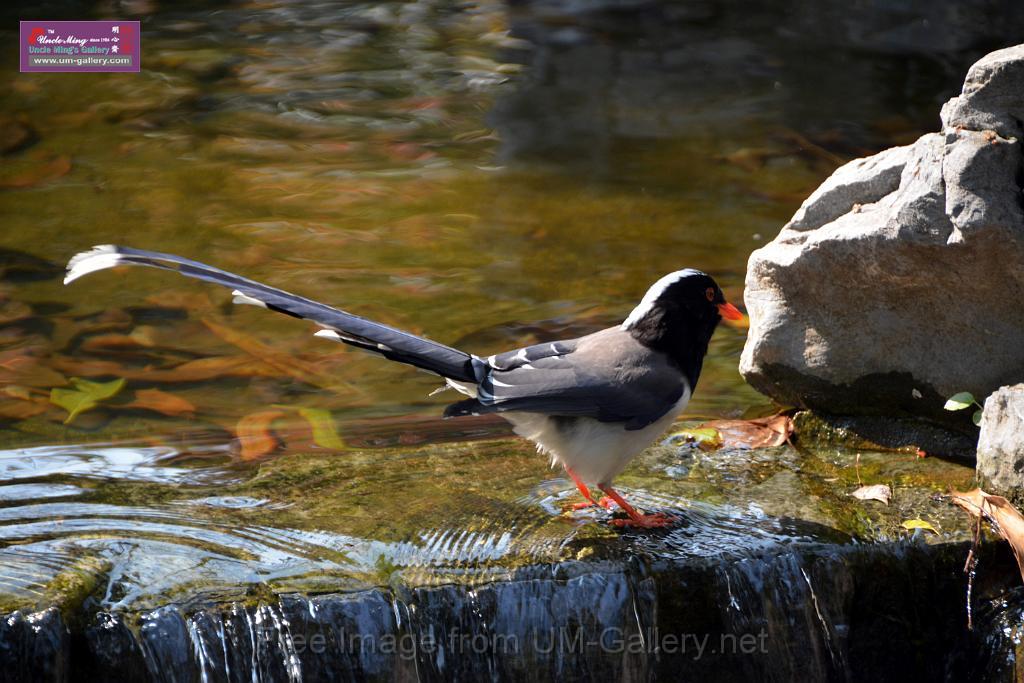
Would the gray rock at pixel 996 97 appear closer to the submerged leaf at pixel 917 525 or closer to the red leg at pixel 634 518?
the submerged leaf at pixel 917 525

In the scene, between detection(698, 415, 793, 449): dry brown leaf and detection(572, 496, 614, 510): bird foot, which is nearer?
detection(572, 496, 614, 510): bird foot

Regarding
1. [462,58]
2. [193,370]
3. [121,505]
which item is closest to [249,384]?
[193,370]

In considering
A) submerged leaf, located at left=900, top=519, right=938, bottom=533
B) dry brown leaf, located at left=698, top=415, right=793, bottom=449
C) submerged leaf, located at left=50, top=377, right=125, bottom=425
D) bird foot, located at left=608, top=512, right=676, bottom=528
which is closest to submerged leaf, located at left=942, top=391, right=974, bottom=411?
submerged leaf, located at left=900, top=519, right=938, bottom=533

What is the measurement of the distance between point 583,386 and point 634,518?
51 centimetres

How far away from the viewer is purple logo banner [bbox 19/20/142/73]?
10516 millimetres

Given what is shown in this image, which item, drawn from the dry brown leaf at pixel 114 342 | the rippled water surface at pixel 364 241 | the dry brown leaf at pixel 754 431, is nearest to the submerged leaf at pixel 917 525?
the rippled water surface at pixel 364 241

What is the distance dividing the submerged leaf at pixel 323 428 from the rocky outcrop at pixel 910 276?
179 centimetres

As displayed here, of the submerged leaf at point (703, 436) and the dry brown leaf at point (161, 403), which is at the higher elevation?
the submerged leaf at point (703, 436)

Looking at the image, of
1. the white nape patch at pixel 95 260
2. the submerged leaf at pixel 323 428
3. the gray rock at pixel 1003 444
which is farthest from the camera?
the submerged leaf at pixel 323 428

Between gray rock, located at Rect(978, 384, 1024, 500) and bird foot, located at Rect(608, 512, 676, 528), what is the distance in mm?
1106

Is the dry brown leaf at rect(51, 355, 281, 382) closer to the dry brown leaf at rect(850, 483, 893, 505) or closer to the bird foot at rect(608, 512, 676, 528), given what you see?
the bird foot at rect(608, 512, 676, 528)

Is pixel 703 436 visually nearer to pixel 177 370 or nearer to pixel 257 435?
pixel 257 435

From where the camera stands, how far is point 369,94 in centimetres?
1005

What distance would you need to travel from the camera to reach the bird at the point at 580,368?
3.67 m
